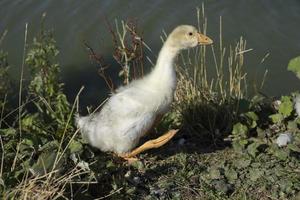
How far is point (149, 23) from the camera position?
8.48m

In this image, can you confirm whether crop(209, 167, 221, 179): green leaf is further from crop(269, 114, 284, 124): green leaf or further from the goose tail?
the goose tail

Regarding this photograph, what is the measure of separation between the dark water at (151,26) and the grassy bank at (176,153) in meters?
1.92

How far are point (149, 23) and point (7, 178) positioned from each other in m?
4.70

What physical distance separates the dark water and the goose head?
9.53 feet

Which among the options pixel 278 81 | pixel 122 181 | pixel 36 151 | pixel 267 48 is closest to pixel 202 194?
pixel 122 181

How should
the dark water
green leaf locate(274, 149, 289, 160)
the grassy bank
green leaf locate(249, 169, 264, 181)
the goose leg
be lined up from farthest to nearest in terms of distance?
the dark water → the goose leg → green leaf locate(274, 149, 289, 160) → green leaf locate(249, 169, 264, 181) → the grassy bank

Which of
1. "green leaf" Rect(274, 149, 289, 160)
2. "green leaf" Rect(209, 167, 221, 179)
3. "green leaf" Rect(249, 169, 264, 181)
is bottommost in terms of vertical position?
"green leaf" Rect(274, 149, 289, 160)

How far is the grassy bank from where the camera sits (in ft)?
14.0

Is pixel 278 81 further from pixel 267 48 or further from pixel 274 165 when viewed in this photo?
pixel 274 165

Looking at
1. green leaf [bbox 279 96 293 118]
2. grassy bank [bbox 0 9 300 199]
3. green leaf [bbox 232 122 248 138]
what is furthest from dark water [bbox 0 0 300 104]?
green leaf [bbox 232 122 248 138]

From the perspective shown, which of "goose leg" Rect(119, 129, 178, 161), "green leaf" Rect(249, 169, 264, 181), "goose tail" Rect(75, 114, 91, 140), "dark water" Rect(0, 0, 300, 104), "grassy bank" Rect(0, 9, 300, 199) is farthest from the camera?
"dark water" Rect(0, 0, 300, 104)

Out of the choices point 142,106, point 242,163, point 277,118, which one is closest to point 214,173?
point 242,163

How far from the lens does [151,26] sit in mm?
8422

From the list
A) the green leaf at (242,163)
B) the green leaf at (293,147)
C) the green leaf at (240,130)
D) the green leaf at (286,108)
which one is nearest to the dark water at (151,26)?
the green leaf at (286,108)
